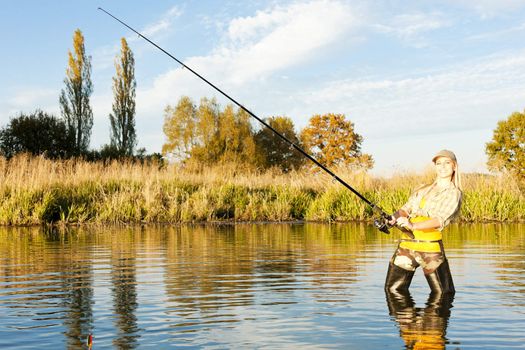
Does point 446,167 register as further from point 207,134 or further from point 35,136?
point 207,134

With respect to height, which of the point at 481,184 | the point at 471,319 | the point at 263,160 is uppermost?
the point at 263,160

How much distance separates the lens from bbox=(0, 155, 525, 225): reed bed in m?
25.0

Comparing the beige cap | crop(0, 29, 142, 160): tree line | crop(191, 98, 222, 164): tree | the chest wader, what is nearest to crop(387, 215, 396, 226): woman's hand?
the chest wader

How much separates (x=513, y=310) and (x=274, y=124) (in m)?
67.6

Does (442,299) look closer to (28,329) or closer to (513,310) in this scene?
(513,310)

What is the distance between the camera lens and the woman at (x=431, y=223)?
782 cm

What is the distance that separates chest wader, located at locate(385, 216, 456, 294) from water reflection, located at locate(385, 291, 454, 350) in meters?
0.09

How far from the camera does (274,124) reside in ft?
246

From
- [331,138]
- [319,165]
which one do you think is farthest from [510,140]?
[319,165]

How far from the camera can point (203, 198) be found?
26516 mm

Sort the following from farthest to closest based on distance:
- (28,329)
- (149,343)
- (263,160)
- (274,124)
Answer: (274,124) < (263,160) < (28,329) < (149,343)

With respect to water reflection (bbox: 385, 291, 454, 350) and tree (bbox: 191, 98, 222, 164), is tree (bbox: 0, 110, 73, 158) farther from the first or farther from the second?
water reflection (bbox: 385, 291, 454, 350)

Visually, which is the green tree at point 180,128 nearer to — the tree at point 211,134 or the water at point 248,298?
the tree at point 211,134

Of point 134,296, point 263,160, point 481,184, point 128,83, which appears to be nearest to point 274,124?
point 263,160
